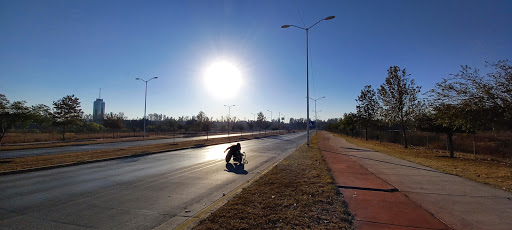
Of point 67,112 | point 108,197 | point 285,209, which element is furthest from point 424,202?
point 67,112

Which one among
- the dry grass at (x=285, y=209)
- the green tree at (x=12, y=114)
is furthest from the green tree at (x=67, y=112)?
the dry grass at (x=285, y=209)

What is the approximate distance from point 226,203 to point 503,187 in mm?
7344

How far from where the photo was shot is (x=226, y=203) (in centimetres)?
548

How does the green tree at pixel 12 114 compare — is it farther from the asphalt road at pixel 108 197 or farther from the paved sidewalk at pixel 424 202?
the paved sidewalk at pixel 424 202

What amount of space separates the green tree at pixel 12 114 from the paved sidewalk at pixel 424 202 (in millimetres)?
16891

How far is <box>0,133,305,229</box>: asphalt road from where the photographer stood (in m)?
4.71

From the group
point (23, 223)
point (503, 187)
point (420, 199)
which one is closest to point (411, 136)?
point (503, 187)

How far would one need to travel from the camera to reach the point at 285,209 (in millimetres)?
4859

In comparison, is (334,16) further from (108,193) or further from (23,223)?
(23,223)

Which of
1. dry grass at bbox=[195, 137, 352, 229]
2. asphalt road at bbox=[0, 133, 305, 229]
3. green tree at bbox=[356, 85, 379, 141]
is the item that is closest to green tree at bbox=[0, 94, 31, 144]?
asphalt road at bbox=[0, 133, 305, 229]

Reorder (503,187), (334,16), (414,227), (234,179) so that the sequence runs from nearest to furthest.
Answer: (414,227)
(503,187)
(234,179)
(334,16)

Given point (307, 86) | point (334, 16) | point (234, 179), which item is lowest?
point (234, 179)

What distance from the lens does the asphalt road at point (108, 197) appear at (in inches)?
185

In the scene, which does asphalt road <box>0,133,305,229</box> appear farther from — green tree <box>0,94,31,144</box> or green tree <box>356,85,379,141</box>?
green tree <box>356,85,379,141</box>
